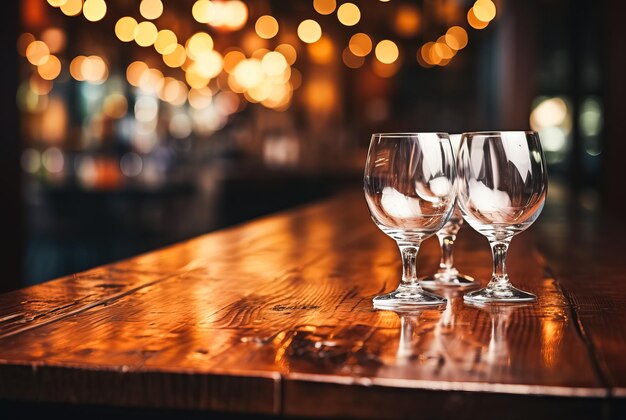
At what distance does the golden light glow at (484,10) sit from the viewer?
25.5 ft

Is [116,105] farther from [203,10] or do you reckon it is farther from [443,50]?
[203,10]

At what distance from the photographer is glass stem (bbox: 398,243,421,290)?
1.04 meters

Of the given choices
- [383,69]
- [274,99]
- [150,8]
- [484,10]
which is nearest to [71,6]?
[150,8]

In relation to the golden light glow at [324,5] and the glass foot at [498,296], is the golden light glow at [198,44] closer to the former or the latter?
the golden light glow at [324,5]

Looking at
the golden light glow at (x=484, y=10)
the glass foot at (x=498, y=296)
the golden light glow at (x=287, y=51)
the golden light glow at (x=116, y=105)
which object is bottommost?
Result: the glass foot at (x=498, y=296)

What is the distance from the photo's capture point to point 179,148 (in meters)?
Answer: 10.8

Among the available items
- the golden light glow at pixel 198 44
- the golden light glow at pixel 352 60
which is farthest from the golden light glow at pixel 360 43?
the golden light glow at pixel 352 60

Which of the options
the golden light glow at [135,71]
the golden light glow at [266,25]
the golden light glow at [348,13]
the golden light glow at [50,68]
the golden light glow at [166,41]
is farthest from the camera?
the golden light glow at [135,71]

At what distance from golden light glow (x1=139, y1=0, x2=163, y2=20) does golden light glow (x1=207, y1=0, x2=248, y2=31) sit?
0.69 m

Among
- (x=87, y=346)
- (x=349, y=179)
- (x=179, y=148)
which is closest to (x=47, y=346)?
(x=87, y=346)

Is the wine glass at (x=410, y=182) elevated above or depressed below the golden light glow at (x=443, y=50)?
below

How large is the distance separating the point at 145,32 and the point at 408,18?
102 inches

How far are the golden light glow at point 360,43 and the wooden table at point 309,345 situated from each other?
8745 mm

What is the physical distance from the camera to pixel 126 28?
787cm
